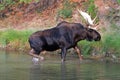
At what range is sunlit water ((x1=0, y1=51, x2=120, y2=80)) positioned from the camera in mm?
18922

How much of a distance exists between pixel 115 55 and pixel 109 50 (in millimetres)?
498

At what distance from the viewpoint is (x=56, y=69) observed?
20.6 m

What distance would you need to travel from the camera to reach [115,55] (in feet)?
75.6

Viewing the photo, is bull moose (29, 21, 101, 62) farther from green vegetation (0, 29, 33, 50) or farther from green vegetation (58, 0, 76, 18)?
green vegetation (58, 0, 76, 18)

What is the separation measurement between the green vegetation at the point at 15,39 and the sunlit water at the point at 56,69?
2.43 m

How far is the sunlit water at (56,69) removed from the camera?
18.9m

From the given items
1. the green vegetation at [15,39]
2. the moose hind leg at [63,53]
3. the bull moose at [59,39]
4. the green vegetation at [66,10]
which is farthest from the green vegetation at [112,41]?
the green vegetation at [66,10]

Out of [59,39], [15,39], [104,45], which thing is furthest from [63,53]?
[15,39]

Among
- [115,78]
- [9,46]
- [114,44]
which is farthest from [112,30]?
[115,78]

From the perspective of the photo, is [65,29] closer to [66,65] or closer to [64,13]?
[66,65]

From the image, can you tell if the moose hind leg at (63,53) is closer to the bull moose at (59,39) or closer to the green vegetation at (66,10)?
the bull moose at (59,39)

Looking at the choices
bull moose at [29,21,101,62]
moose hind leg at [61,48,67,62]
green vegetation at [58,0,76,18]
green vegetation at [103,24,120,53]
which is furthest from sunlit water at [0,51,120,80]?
green vegetation at [58,0,76,18]

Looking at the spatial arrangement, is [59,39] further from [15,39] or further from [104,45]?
[15,39]

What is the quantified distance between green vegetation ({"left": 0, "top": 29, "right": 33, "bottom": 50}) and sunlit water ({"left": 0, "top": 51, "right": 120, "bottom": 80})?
7.98ft
